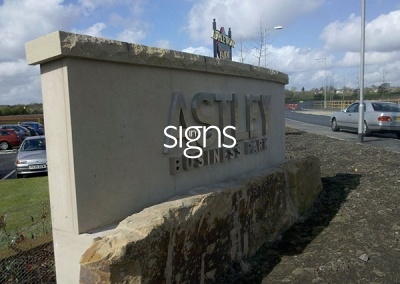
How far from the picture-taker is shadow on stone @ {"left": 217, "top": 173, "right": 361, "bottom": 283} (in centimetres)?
409

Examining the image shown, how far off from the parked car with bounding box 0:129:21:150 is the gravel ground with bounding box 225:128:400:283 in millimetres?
24576

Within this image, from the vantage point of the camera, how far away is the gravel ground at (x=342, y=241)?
13.1ft

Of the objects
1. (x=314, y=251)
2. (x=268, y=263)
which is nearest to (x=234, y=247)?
(x=268, y=263)

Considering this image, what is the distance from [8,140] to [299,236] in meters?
26.1

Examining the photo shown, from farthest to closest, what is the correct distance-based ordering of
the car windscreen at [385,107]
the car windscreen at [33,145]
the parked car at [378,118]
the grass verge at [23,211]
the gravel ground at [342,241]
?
1. the car windscreen at [385,107]
2. the parked car at [378,118]
3. the car windscreen at [33,145]
4. the grass verge at [23,211]
5. the gravel ground at [342,241]

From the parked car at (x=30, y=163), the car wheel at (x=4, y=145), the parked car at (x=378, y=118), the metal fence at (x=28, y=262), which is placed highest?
the parked car at (x=378, y=118)

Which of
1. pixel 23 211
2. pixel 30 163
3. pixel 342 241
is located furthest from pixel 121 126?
pixel 30 163

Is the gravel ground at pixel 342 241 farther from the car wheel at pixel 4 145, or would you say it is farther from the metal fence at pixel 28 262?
the car wheel at pixel 4 145

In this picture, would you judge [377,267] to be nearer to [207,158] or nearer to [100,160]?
[207,158]

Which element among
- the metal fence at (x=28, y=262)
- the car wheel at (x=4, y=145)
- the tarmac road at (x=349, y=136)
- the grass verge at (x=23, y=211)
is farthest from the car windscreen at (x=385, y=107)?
the car wheel at (x=4, y=145)

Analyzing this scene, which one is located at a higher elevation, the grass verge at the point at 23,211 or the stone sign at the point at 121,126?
the stone sign at the point at 121,126

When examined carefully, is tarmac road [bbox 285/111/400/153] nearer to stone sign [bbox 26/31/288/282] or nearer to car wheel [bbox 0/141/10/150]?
stone sign [bbox 26/31/288/282]

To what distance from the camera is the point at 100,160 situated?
10.7ft

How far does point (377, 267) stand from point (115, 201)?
9.28ft
